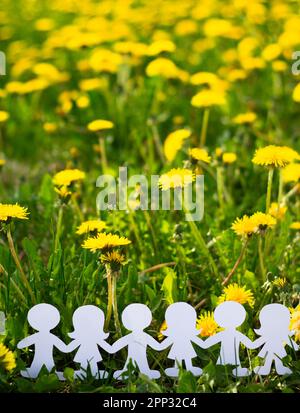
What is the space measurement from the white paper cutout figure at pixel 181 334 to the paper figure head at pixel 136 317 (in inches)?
1.8

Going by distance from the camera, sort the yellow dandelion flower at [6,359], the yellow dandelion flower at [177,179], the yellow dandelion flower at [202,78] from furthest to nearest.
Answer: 1. the yellow dandelion flower at [202,78]
2. the yellow dandelion flower at [177,179]
3. the yellow dandelion flower at [6,359]

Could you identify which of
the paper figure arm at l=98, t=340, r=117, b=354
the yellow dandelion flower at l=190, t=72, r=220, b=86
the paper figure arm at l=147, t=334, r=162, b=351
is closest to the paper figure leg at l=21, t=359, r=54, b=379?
the paper figure arm at l=98, t=340, r=117, b=354

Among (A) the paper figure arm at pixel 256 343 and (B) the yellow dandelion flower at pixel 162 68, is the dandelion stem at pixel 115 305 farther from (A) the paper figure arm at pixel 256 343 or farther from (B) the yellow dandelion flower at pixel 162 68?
(B) the yellow dandelion flower at pixel 162 68

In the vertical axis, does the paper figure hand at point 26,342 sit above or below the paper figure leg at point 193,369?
above

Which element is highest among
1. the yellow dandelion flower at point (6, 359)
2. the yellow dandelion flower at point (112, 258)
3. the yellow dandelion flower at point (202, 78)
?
the yellow dandelion flower at point (202, 78)

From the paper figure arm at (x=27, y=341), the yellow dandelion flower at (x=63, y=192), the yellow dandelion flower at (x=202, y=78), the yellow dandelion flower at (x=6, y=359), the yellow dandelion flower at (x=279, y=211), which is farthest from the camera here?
the yellow dandelion flower at (x=202, y=78)

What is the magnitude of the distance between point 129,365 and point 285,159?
25.0 inches

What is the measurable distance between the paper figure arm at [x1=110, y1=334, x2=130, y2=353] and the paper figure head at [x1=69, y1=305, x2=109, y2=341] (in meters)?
0.03

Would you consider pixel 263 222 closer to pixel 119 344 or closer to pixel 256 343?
pixel 256 343

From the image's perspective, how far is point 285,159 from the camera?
5.91 ft

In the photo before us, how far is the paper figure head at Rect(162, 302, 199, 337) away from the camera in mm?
1614

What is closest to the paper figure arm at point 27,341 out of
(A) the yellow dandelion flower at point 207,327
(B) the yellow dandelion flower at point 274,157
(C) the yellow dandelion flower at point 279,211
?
(A) the yellow dandelion flower at point 207,327

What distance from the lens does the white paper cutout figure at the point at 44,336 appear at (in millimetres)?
1620

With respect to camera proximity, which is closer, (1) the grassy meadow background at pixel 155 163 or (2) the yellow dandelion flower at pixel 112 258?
(2) the yellow dandelion flower at pixel 112 258
